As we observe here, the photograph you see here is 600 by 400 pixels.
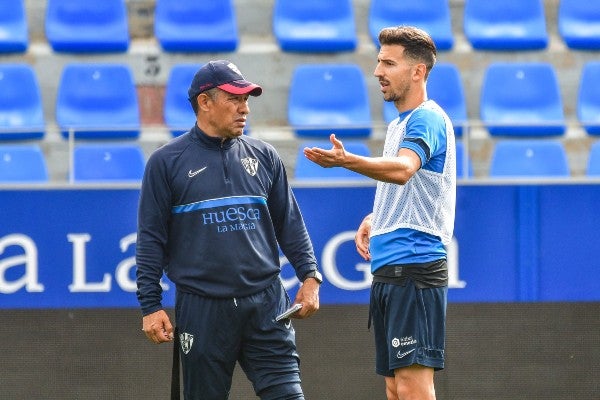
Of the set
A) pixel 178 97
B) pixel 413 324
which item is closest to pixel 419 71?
pixel 413 324

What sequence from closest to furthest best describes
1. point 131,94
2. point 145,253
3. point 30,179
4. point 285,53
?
point 145,253, point 30,179, point 131,94, point 285,53

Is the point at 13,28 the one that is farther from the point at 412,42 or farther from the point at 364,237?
the point at 412,42

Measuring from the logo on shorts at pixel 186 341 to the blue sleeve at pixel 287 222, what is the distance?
0.54 m

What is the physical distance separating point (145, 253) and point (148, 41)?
611 cm

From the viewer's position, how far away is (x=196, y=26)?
10.1 meters

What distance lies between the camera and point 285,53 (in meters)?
10.1

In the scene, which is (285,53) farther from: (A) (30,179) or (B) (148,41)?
(A) (30,179)

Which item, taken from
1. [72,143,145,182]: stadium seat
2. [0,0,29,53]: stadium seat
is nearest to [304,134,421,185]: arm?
[72,143,145,182]: stadium seat

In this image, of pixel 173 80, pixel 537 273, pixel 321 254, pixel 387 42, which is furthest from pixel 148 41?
pixel 387 42

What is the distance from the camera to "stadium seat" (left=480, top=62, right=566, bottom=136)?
32.6 feet

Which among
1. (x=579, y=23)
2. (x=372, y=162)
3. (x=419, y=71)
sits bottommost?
(x=372, y=162)

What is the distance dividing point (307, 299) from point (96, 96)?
5.49 m

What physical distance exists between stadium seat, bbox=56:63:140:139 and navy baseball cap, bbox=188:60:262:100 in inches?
190

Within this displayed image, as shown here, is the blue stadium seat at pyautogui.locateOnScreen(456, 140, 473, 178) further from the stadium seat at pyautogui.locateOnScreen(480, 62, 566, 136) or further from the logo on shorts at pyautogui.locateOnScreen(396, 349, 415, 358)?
the stadium seat at pyautogui.locateOnScreen(480, 62, 566, 136)
